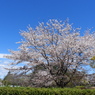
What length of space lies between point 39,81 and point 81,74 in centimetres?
388

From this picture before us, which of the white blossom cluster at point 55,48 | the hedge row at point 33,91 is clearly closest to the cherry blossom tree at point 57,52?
the white blossom cluster at point 55,48

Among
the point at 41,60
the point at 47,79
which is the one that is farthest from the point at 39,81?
the point at 41,60

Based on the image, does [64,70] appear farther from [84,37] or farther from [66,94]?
[66,94]

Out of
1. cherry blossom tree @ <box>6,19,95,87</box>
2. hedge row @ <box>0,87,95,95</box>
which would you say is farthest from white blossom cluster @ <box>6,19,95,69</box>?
hedge row @ <box>0,87,95,95</box>

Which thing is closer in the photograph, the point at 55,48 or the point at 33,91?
the point at 33,91

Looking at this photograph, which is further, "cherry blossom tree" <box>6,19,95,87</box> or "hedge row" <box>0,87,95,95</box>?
"cherry blossom tree" <box>6,19,95,87</box>

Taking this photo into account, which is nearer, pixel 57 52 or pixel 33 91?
pixel 33 91

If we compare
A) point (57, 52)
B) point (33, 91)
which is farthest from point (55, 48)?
point (33, 91)

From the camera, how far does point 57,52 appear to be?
14805 mm

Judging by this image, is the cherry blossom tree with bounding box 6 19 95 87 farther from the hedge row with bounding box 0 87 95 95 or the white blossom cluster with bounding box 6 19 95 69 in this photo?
the hedge row with bounding box 0 87 95 95

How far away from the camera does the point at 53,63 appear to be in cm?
1503

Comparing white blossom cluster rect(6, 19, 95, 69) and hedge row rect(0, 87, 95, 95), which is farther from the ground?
white blossom cluster rect(6, 19, 95, 69)

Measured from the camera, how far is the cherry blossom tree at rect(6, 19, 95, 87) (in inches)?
583

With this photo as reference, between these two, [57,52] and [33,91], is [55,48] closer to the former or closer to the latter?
[57,52]
